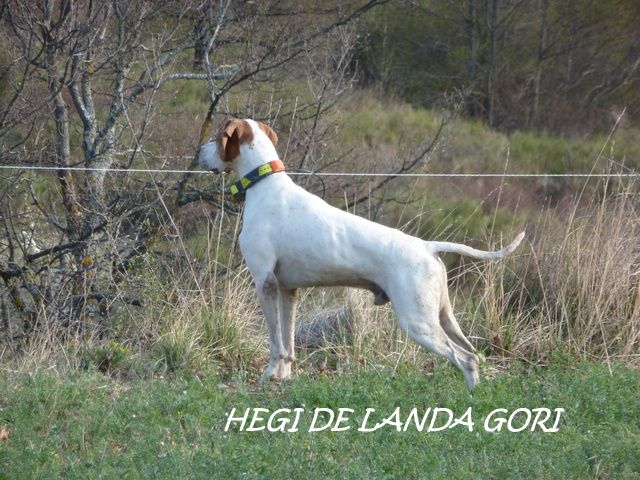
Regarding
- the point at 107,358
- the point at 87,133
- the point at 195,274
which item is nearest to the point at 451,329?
the point at 107,358

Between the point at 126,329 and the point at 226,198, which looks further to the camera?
the point at 226,198

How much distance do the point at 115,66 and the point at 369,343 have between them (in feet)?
11.3

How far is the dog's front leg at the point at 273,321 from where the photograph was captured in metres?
6.75

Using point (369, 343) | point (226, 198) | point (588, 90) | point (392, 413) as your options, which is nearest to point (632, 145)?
point (588, 90)

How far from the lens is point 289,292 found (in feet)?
23.1

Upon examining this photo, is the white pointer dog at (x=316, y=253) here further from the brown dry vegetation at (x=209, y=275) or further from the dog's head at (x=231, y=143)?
the brown dry vegetation at (x=209, y=275)

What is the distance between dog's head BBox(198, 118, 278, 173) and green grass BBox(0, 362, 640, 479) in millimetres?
1235

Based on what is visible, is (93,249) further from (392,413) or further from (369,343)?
(392,413)

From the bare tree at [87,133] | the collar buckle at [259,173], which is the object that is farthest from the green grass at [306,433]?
the bare tree at [87,133]

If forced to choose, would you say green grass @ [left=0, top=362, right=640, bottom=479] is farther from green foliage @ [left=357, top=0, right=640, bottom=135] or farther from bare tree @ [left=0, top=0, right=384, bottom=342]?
green foliage @ [left=357, top=0, right=640, bottom=135]

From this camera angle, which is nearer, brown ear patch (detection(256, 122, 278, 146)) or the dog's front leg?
the dog's front leg

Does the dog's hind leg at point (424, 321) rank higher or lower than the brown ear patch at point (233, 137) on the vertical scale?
lower

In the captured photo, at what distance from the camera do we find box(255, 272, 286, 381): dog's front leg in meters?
6.75

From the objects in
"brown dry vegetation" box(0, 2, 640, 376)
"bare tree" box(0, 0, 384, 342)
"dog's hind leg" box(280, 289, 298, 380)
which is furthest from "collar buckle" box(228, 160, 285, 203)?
"bare tree" box(0, 0, 384, 342)
